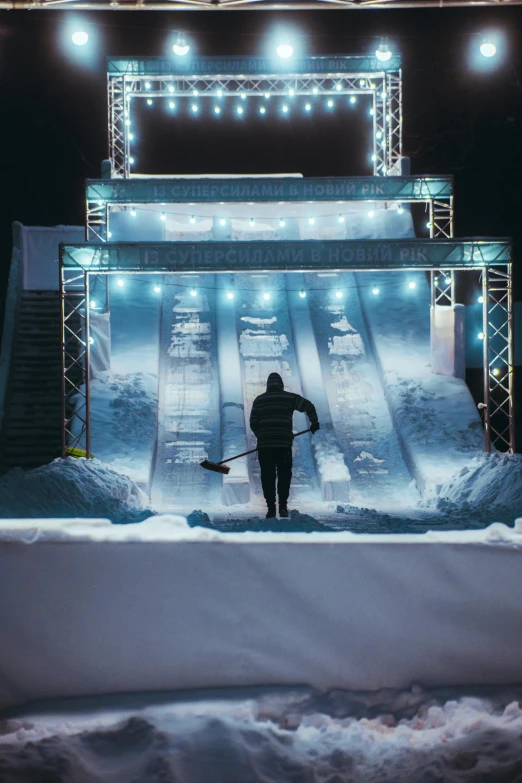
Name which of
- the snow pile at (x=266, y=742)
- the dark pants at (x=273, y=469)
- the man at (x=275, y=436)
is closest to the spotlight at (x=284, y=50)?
the man at (x=275, y=436)

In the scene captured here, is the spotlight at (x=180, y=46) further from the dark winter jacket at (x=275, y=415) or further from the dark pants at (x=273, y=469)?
the dark pants at (x=273, y=469)

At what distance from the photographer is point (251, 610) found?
411 centimetres

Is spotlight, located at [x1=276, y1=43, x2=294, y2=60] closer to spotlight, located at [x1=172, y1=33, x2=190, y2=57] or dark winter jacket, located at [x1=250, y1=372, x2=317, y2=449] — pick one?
spotlight, located at [x1=172, y1=33, x2=190, y2=57]

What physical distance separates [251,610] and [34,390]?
1226 centimetres

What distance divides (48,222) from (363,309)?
9773mm

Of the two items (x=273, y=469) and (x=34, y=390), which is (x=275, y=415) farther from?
(x=34, y=390)

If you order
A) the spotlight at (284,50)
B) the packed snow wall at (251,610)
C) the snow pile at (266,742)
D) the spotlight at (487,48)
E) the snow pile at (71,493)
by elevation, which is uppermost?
the spotlight at (284,50)

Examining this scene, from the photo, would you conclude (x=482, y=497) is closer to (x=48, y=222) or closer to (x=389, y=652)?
(x=389, y=652)

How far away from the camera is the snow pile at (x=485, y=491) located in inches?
391

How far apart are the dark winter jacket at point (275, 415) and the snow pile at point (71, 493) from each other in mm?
1514

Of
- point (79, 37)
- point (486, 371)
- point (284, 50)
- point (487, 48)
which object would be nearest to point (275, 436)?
point (486, 371)

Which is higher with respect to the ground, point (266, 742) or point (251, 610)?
point (251, 610)

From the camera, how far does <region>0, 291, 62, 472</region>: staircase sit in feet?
47.9

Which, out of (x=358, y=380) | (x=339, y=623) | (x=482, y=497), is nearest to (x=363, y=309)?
(x=358, y=380)
